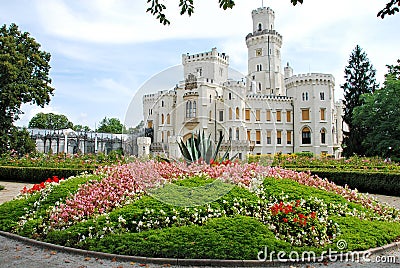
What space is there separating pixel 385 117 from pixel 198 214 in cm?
2363

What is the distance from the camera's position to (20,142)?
25.8 meters

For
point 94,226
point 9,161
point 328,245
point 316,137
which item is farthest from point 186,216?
point 316,137

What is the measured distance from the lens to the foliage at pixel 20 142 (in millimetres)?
25250

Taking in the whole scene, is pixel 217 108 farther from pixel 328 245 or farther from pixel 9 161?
pixel 328 245

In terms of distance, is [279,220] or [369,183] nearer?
[279,220]

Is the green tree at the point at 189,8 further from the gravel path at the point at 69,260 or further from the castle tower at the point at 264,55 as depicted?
the castle tower at the point at 264,55

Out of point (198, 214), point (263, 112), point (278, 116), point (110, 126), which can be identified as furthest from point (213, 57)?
point (110, 126)

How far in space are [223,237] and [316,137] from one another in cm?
4075

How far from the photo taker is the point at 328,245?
556cm

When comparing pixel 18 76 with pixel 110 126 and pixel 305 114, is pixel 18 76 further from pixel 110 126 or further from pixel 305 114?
pixel 110 126

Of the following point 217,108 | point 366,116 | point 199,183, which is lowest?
point 199,183

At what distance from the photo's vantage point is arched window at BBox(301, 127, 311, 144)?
44.2m

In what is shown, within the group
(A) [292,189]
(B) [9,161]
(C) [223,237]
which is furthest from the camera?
(B) [9,161]

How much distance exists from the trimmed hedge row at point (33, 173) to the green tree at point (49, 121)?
2101 inches
